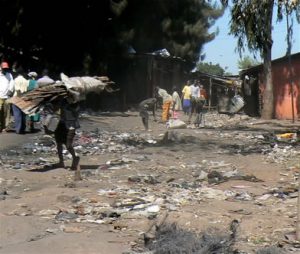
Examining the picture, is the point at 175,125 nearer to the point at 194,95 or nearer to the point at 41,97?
the point at 194,95

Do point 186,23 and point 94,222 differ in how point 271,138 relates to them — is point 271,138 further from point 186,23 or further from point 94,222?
point 186,23

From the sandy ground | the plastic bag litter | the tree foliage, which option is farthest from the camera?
the tree foliage

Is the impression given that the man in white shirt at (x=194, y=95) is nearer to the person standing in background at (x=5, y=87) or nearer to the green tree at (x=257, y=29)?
the green tree at (x=257, y=29)

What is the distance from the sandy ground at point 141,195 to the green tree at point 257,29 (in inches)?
264

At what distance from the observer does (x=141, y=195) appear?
820 cm

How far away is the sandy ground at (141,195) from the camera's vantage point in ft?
19.9

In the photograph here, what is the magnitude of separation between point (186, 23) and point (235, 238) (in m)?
29.5

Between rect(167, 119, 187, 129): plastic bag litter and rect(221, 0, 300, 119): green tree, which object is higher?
rect(221, 0, 300, 119): green tree

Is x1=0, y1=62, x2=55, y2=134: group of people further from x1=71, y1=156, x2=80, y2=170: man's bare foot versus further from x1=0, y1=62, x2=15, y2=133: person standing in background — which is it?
x1=71, y1=156, x2=80, y2=170: man's bare foot

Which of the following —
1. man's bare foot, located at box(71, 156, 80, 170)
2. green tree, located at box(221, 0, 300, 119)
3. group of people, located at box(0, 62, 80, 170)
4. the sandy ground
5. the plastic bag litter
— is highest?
green tree, located at box(221, 0, 300, 119)

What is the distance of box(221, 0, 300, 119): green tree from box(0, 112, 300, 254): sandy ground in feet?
22.0

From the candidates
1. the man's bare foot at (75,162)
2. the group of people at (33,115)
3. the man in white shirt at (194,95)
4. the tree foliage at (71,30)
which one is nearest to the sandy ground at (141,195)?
the man's bare foot at (75,162)

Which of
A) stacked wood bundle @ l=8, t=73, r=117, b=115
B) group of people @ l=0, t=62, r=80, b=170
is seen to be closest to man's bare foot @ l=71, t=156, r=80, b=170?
group of people @ l=0, t=62, r=80, b=170

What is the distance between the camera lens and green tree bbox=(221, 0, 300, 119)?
62.1 ft
